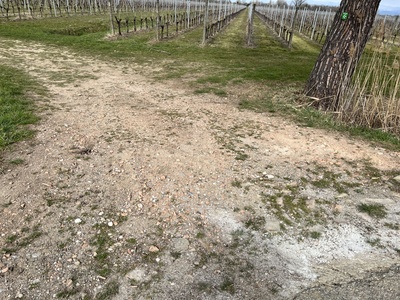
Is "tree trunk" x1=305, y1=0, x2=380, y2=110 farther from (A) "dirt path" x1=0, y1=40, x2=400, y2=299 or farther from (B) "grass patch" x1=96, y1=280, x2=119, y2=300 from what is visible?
(B) "grass patch" x1=96, y1=280, x2=119, y2=300

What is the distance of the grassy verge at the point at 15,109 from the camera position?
3613 mm

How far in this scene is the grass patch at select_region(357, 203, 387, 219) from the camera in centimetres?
257

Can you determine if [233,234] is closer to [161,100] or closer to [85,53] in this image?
[161,100]

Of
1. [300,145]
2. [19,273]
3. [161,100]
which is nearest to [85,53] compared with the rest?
[161,100]

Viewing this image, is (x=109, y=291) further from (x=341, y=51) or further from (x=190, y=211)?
(x=341, y=51)

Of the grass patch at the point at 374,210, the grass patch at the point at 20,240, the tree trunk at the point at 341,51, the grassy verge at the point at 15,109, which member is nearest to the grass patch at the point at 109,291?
the grass patch at the point at 20,240

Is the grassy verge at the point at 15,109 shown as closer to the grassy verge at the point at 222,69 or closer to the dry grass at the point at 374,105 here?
the grassy verge at the point at 222,69

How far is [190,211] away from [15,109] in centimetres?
330

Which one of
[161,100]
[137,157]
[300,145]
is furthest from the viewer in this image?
[161,100]

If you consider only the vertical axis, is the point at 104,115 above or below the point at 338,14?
below

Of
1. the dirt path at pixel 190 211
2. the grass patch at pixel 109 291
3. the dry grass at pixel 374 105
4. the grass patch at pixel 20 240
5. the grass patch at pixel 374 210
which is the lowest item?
the grass patch at pixel 109 291

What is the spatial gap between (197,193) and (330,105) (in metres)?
3.25

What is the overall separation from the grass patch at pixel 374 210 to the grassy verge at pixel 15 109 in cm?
360

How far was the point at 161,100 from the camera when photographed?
17.6ft
